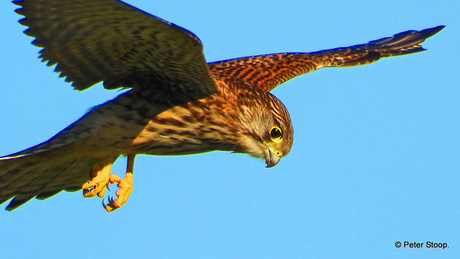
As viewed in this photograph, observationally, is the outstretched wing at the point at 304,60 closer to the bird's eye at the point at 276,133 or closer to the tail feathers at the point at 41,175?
the bird's eye at the point at 276,133

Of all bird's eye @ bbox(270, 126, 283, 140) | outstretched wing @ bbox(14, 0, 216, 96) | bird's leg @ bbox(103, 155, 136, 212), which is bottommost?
bird's leg @ bbox(103, 155, 136, 212)

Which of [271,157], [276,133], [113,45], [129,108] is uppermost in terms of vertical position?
[113,45]

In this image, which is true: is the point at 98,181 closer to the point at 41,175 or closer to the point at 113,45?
the point at 41,175

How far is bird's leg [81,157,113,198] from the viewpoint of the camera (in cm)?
766

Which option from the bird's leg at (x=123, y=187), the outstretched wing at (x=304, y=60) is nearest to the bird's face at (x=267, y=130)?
the outstretched wing at (x=304, y=60)

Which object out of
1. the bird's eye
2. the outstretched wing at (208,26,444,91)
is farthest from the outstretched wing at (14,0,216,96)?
the outstretched wing at (208,26,444,91)

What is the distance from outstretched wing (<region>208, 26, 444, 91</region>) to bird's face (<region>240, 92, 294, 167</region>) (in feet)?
1.77

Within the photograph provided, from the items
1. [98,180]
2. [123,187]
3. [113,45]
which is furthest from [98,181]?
[113,45]

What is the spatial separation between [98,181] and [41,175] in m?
0.49

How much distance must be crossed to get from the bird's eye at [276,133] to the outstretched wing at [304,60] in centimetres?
65

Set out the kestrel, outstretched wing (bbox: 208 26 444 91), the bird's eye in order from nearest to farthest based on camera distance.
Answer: the kestrel < the bird's eye < outstretched wing (bbox: 208 26 444 91)

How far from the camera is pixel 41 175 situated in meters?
7.74

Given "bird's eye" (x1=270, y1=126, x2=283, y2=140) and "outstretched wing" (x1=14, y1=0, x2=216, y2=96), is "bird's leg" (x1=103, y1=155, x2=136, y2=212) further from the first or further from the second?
"bird's eye" (x1=270, y1=126, x2=283, y2=140)

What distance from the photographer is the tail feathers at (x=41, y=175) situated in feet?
24.3
